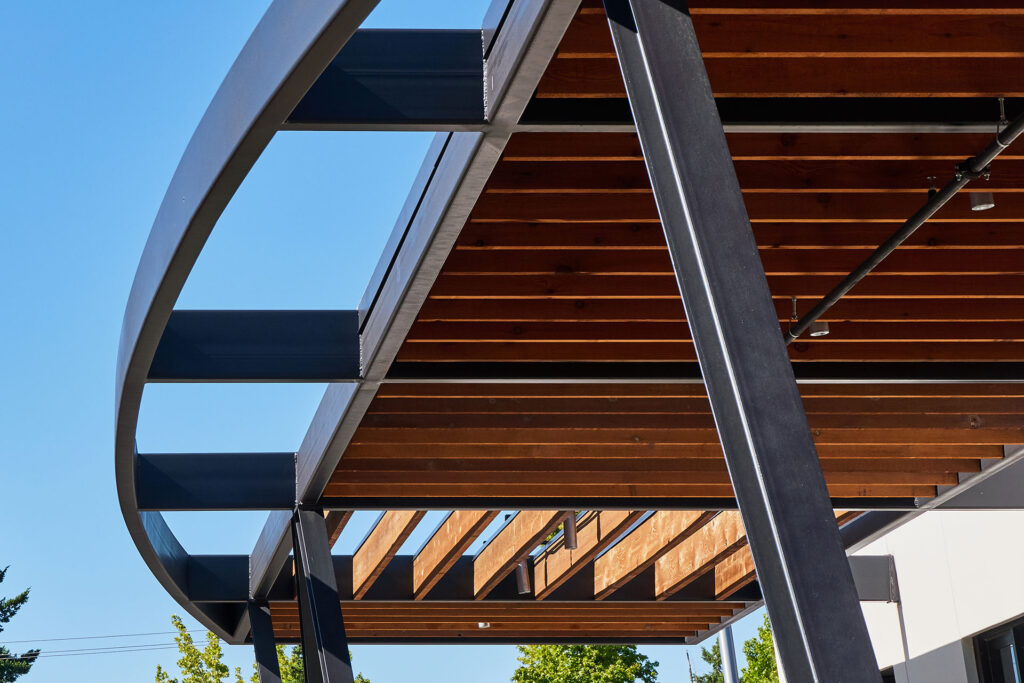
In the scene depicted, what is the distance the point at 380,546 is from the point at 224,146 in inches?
231

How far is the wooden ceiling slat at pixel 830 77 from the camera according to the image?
410cm

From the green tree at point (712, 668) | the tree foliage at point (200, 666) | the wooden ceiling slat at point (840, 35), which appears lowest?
the wooden ceiling slat at point (840, 35)

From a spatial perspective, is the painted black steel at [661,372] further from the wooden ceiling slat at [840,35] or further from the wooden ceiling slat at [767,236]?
the wooden ceiling slat at [840,35]

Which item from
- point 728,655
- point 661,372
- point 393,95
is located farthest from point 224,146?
point 728,655

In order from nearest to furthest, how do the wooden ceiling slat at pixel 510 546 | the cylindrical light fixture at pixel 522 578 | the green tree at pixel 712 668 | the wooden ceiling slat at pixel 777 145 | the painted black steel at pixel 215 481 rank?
the wooden ceiling slat at pixel 777 145, the painted black steel at pixel 215 481, the wooden ceiling slat at pixel 510 546, the cylindrical light fixture at pixel 522 578, the green tree at pixel 712 668

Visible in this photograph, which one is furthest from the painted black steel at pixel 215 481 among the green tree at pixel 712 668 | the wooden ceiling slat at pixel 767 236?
the green tree at pixel 712 668

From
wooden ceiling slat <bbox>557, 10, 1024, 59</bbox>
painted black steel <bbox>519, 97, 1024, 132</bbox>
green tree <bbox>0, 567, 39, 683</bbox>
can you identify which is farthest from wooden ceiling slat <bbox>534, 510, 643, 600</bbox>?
green tree <bbox>0, 567, 39, 683</bbox>

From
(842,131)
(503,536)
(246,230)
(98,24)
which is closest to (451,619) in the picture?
(503,536)

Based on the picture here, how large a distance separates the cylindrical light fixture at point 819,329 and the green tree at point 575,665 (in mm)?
19513

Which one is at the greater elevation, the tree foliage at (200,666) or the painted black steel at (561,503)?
the tree foliage at (200,666)

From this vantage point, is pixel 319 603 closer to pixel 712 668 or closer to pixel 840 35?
pixel 840 35

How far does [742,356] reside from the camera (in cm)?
263

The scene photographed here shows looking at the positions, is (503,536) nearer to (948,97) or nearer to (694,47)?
(948,97)

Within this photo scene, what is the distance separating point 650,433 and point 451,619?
16.6ft
